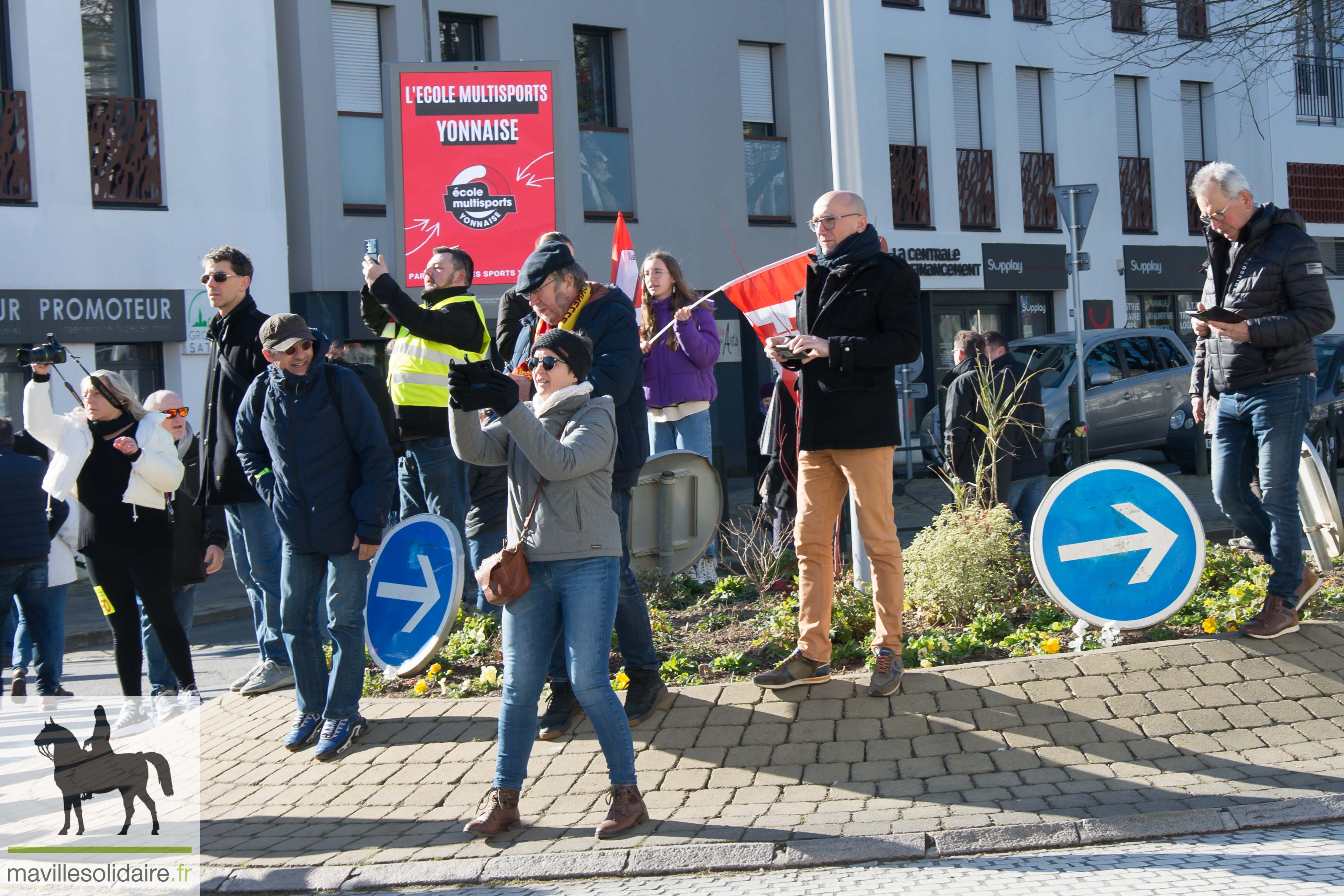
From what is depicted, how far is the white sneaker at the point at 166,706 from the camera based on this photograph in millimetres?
7340

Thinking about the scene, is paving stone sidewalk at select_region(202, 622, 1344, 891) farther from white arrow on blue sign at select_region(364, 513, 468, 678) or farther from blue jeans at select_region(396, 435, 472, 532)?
blue jeans at select_region(396, 435, 472, 532)

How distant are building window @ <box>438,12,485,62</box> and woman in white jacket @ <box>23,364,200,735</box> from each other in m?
14.1

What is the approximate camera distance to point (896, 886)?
4.49 meters

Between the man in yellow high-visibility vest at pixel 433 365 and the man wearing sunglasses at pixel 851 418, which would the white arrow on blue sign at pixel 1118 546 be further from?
the man in yellow high-visibility vest at pixel 433 365

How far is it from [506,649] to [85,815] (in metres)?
2.02

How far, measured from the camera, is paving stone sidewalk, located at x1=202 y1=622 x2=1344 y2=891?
495 centimetres

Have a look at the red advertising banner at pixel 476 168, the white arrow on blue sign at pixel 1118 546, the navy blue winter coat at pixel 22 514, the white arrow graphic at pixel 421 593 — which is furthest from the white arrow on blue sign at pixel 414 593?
the red advertising banner at pixel 476 168

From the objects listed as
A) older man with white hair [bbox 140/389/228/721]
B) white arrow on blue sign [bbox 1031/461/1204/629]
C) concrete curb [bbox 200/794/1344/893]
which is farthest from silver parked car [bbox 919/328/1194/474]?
concrete curb [bbox 200/794/1344/893]

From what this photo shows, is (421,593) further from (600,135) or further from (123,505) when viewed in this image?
(600,135)

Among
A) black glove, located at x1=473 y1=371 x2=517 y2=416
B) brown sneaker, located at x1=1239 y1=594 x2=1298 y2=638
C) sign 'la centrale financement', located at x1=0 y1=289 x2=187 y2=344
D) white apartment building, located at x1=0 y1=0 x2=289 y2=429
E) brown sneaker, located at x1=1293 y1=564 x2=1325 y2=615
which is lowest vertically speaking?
brown sneaker, located at x1=1239 y1=594 x2=1298 y2=638

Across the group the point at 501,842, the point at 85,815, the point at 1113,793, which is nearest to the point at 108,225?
the point at 85,815

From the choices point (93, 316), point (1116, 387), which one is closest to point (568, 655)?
point (93, 316)

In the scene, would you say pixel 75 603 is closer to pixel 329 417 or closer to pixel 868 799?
pixel 329 417

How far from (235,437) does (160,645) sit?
4.38 feet
